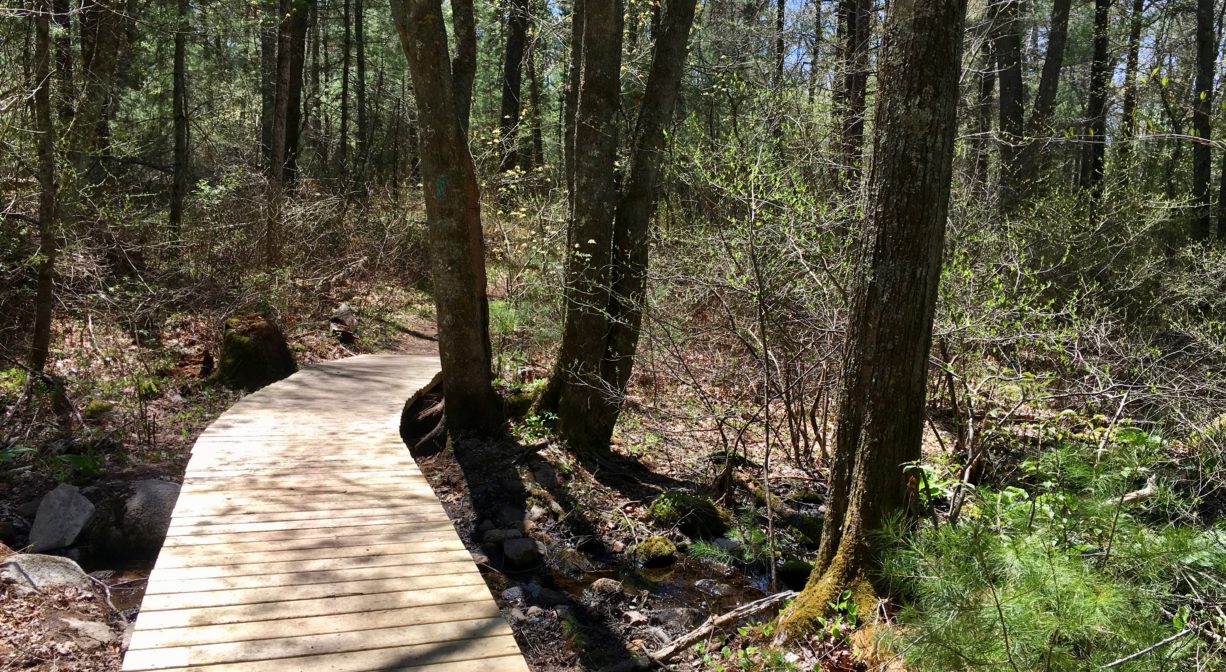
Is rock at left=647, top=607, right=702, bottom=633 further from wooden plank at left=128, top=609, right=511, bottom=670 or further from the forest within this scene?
wooden plank at left=128, top=609, right=511, bottom=670

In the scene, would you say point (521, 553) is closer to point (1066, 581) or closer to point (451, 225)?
point (451, 225)

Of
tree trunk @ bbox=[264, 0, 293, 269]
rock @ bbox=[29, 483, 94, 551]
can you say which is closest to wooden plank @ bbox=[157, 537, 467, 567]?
rock @ bbox=[29, 483, 94, 551]

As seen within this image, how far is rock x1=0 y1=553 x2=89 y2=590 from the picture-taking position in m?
5.08

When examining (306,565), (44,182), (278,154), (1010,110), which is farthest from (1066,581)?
(1010,110)

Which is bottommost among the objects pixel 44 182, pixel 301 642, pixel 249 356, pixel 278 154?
pixel 301 642

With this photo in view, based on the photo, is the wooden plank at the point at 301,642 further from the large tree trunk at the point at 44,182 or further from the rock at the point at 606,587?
the large tree trunk at the point at 44,182

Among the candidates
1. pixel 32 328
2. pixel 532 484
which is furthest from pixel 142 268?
pixel 532 484

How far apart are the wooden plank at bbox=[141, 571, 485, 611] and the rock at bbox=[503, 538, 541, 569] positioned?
230 centimetres

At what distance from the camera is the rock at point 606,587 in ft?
20.7

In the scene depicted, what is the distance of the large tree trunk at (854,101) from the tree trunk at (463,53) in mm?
4382

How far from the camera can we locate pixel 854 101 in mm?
9703

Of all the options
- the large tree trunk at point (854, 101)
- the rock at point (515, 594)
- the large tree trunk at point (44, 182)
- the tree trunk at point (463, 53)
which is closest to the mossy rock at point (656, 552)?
the rock at point (515, 594)

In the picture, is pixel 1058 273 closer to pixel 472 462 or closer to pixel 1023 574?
pixel 472 462

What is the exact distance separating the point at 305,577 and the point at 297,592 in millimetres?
176
